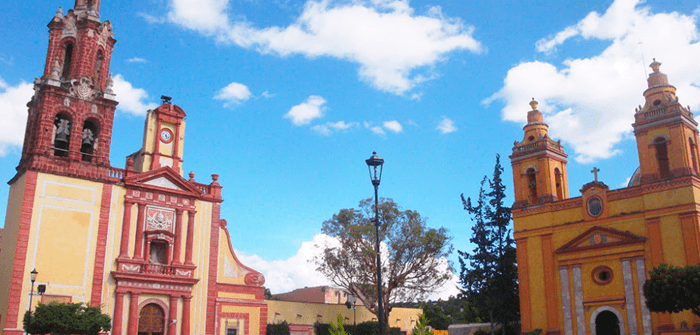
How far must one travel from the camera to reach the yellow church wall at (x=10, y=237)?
23834mm

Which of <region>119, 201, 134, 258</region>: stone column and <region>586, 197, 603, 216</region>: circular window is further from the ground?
<region>586, 197, 603, 216</region>: circular window

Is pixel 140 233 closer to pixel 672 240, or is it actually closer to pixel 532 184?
pixel 532 184

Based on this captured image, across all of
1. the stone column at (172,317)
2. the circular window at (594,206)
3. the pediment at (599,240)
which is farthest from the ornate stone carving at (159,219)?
the circular window at (594,206)

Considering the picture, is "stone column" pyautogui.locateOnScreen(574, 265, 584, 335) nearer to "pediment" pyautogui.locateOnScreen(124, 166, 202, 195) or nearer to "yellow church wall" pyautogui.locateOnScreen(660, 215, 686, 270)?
"yellow church wall" pyautogui.locateOnScreen(660, 215, 686, 270)

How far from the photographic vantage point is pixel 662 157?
2808cm

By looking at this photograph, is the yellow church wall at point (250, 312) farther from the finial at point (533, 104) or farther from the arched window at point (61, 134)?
the finial at point (533, 104)

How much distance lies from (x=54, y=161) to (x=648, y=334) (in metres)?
25.9

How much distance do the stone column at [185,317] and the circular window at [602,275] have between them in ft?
60.7

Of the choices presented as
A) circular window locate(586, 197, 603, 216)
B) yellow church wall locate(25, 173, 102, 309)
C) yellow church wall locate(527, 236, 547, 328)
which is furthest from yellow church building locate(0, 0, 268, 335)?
circular window locate(586, 197, 603, 216)

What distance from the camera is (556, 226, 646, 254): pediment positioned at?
2719cm

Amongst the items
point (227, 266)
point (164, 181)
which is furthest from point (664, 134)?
point (164, 181)

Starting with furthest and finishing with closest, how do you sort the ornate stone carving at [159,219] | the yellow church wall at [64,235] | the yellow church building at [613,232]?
the ornate stone carving at [159,219]
the yellow church building at [613,232]
the yellow church wall at [64,235]

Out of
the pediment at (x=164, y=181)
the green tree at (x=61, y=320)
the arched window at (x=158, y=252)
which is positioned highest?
the pediment at (x=164, y=181)

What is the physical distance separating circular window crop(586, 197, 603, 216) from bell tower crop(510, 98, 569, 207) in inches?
80.1
